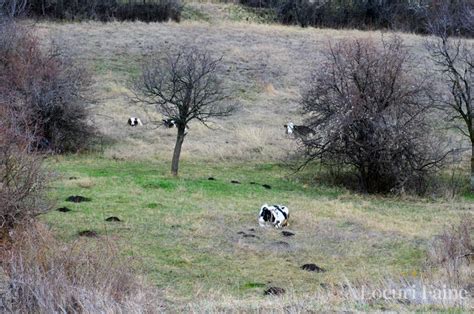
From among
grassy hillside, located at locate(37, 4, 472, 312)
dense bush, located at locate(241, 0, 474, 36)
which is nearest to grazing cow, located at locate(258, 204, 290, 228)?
grassy hillside, located at locate(37, 4, 472, 312)

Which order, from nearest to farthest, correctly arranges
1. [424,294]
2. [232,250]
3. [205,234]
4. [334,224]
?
[424,294], [232,250], [205,234], [334,224]

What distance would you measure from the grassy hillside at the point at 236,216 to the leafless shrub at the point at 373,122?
111cm

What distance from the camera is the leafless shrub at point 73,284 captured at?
715 centimetres

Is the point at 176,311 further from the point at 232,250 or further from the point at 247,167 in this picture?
the point at 247,167

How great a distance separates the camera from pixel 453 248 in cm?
1196

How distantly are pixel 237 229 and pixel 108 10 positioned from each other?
131ft

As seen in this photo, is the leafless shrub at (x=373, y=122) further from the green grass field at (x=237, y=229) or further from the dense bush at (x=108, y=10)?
the dense bush at (x=108, y=10)

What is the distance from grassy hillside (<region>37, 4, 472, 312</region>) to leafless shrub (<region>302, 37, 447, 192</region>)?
1.11 m

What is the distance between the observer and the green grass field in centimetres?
1144

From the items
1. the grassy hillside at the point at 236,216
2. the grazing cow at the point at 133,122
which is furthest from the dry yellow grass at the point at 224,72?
the grazing cow at the point at 133,122

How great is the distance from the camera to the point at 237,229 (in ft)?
48.0

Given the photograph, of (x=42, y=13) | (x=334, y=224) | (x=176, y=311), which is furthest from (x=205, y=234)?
(x=42, y=13)

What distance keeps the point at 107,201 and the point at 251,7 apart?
148 ft

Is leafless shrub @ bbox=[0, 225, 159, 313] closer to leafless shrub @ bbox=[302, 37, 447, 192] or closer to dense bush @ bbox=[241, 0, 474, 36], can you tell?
leafless shrub @ bbox=[302, 37, 447, 192]
